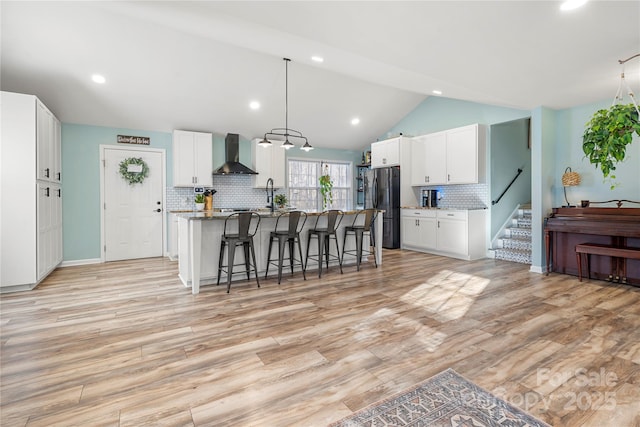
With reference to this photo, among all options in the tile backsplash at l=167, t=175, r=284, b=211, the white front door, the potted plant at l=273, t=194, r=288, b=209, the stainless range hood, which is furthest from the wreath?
the potted plant at l=273, t=194, r=288, b=209

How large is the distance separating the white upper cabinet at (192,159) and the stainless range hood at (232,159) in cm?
26

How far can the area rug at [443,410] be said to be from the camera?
5.19 feet

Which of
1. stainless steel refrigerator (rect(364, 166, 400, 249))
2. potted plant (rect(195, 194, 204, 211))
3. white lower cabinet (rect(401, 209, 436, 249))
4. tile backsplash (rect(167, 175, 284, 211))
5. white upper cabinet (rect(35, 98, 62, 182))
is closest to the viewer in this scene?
white upper cabinet (rect(35, 98, 62, 182))

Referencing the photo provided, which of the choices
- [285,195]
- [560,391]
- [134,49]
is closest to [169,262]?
[285,195]

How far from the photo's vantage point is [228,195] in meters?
6.88

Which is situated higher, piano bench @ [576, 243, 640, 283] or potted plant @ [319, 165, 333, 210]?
potted plant @ [319, 165, 333, 210]

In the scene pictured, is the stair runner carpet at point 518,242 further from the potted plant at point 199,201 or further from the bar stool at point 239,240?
the potted plant at point 199,201

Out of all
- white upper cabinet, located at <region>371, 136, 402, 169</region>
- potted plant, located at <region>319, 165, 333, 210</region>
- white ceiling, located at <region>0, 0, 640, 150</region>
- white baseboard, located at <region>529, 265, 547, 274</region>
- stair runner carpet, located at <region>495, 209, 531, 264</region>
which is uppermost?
white ceiling, located at <region>0, 0, 640, 150</region>

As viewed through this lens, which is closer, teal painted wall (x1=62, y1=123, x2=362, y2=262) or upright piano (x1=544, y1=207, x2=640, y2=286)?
upright piano (x1=544, y1=207, x2=640, y2=286)

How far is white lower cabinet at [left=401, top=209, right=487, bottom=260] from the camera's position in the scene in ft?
18.7

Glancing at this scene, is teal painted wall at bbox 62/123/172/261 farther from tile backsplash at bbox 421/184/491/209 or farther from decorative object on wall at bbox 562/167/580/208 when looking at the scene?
decorative object on wall at bbox 562/167/580/208

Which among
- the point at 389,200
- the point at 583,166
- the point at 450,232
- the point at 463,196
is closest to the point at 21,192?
the point at 389,200

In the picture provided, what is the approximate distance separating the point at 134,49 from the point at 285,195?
4.11 m

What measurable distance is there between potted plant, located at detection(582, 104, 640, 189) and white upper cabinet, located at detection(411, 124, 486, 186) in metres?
3.70
